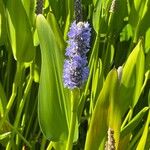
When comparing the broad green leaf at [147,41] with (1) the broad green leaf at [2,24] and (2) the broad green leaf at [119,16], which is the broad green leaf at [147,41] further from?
(1) the broad green leaf at [2,24]

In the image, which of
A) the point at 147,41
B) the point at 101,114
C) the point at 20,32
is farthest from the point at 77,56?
the point at 147,41

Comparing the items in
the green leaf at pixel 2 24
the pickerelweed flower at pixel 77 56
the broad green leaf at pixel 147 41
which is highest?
the green leaf at pixel 2 24

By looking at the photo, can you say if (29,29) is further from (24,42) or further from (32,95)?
(32,95)

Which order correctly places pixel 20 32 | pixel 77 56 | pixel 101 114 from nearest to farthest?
1. pixel 77 56
2. pixel 101 114
3. pixel 20 32

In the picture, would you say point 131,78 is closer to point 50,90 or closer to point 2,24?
point 50,90

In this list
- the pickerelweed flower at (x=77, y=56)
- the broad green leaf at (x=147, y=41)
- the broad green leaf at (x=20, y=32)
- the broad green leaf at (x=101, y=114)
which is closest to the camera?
the pickerelweed flower at (x=77, y=56)

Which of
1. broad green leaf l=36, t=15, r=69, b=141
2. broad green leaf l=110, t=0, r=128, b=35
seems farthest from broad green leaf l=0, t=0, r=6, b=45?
broad green leaf l=110, t=0, r=128, b=35

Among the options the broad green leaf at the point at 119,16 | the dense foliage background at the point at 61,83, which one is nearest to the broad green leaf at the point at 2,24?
the dense foliage background at the point at 61,83
